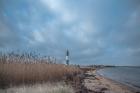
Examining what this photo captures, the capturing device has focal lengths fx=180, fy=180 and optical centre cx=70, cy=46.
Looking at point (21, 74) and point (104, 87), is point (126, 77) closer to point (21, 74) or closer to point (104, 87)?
point (104, 87)

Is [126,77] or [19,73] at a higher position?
[19,73]

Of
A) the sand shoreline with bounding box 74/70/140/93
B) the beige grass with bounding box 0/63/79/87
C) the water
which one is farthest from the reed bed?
the water

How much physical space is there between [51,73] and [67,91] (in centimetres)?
431

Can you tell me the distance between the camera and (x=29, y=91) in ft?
22.5

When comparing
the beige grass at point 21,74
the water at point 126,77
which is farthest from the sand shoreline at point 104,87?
the water at point 126,77

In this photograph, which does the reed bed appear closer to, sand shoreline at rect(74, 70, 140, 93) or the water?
sand shoreline at rect(74, 70, 140, 93)

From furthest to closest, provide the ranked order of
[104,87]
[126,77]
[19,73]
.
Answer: [126,77], [104,87], [19,73]

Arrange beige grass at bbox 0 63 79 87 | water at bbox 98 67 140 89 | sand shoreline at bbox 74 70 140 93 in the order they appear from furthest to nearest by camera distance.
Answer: water at bbox 98 67 140 89
sand shoreline at bbox 74 70 140 93
beige grass at bbox 0 63 79 87

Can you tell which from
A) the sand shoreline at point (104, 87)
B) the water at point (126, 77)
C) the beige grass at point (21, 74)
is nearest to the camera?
the beige grass at point (21, 74)

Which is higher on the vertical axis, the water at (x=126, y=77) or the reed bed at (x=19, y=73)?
the reed bed at (x=19, y=73)

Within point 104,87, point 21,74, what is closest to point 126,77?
point 104,87

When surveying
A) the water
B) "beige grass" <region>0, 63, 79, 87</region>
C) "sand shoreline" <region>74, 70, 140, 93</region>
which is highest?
"beige grass" <region>0, 63, 79, 87</region>

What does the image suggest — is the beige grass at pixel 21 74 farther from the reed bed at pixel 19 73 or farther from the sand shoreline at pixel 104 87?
the sand shoreline at pixel 104 87

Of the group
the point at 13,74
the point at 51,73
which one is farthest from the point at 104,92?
the point at 13,74
